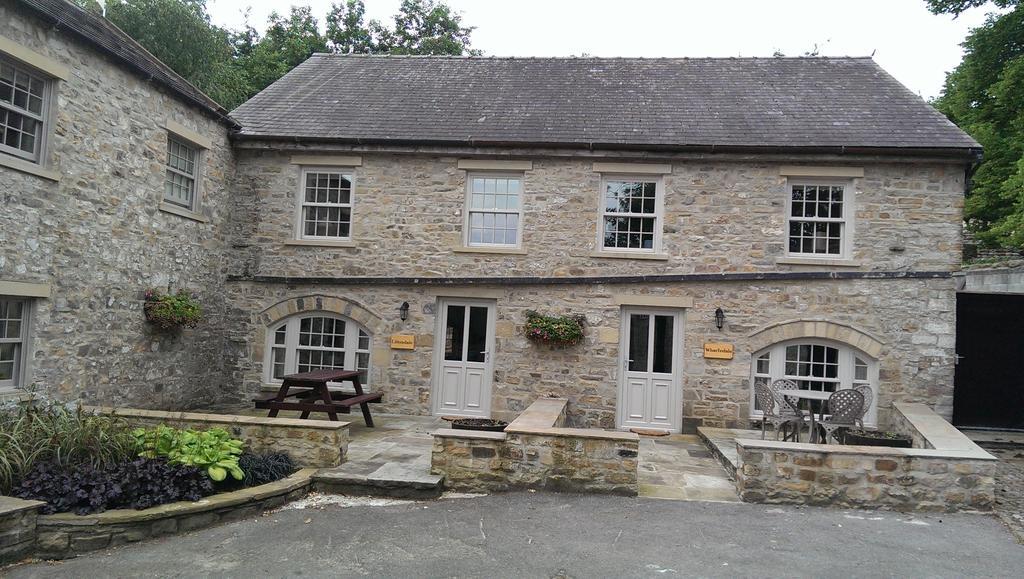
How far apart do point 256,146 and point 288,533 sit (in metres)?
7.95

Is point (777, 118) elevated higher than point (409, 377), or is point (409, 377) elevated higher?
point (777, 118)

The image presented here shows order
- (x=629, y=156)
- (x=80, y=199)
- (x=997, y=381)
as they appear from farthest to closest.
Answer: (x=997, y=381), (x=629, y=156), (x=80, y=199)

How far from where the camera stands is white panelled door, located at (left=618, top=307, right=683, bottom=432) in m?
10.4

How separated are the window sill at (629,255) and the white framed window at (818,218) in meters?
2.05

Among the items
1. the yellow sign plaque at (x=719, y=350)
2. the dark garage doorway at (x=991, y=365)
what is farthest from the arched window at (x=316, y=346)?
the dark garage doorway at (x=991, y=365)

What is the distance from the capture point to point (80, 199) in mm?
7832

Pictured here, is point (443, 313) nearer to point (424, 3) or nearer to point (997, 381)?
point (997, 381)

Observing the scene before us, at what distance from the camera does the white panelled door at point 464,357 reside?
10852 millimetres

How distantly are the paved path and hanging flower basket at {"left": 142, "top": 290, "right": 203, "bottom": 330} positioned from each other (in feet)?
15.8

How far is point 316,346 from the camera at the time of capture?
36.7 feet

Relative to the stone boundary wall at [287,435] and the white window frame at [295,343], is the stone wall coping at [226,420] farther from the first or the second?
the white window frame at [295,343]

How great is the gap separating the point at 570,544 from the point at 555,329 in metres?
5.28

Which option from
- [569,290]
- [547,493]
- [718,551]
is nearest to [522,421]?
[547,493]

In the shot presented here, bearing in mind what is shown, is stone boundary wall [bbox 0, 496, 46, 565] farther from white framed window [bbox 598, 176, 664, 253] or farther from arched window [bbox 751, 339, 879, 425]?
arched window [bbox 751, 339, 879, 425]
